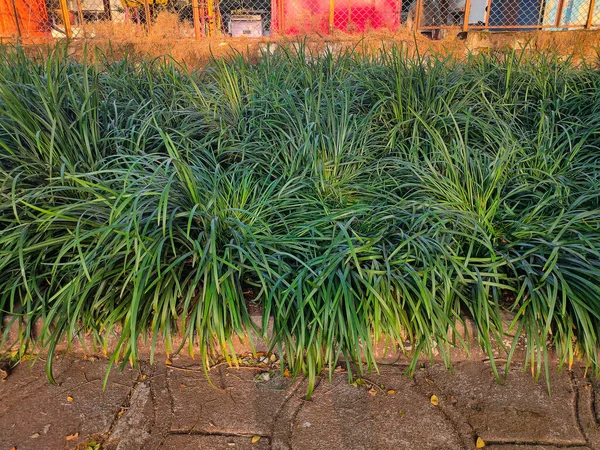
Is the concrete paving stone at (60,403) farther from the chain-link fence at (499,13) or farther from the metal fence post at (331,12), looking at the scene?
the chain-link fence at (499,13)

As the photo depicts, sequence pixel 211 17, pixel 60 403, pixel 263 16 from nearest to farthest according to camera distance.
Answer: pixel 60 403
pixel 211 17
pixel 263 16

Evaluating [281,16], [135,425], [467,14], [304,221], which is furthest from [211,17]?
[135,425]

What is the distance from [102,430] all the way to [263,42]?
21.9 ft

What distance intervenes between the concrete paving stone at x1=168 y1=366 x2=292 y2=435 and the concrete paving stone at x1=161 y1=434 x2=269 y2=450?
0.03 m

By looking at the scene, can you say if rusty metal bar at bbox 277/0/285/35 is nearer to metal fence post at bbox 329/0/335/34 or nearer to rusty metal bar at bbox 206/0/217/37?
metal fence post at bbox 329/0/335/34

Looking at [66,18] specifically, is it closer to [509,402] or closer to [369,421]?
[369,421]

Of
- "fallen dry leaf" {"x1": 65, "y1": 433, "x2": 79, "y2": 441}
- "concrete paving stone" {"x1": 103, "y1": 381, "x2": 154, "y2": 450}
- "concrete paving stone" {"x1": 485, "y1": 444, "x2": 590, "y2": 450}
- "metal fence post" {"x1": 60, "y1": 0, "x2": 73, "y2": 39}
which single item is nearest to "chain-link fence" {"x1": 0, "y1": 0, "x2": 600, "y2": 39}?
"metal fence post" {"x1": 60, "y1": 0, "x2": 73, "y2": 39}

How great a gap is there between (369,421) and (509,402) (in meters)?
0.60

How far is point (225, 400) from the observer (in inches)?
73.6

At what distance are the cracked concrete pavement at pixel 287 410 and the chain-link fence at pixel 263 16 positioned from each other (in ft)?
21.5

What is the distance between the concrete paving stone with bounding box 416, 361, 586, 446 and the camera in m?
1.70

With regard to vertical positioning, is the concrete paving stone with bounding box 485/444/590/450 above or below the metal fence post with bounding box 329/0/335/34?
below

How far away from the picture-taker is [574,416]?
1780 mm

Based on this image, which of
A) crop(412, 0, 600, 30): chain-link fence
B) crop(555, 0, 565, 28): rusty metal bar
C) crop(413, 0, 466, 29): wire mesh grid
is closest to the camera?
crop(555, 0, 565, 28): rusty metal bar
